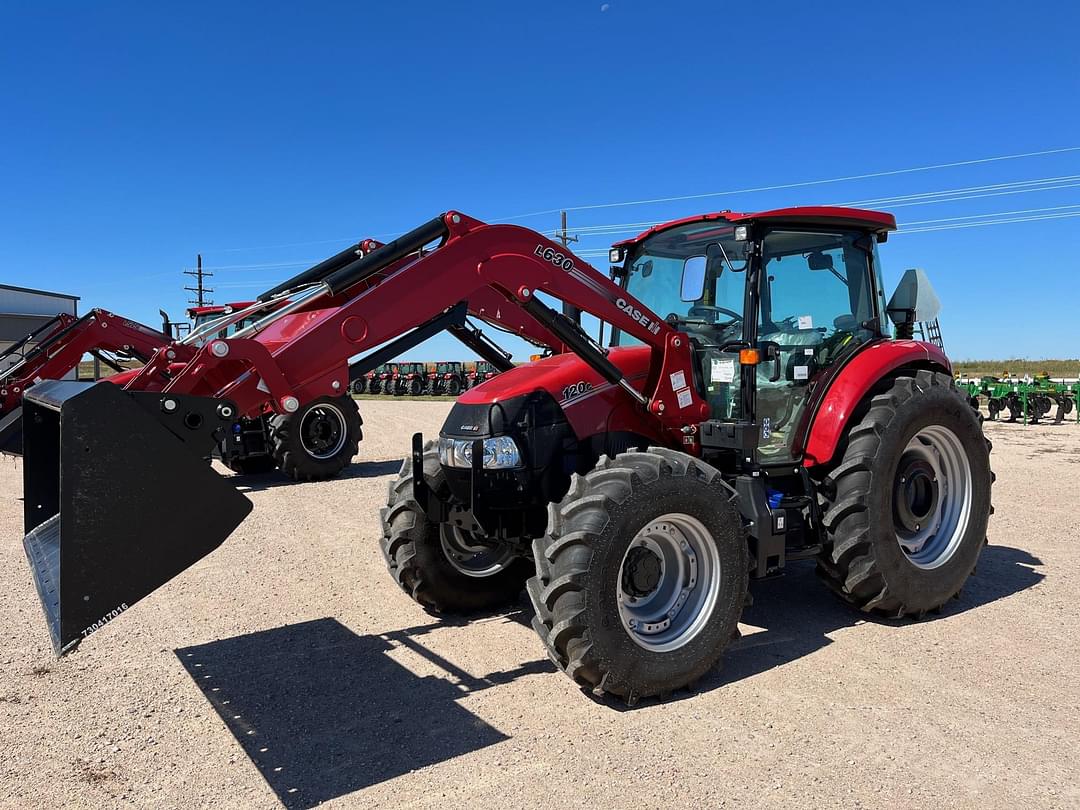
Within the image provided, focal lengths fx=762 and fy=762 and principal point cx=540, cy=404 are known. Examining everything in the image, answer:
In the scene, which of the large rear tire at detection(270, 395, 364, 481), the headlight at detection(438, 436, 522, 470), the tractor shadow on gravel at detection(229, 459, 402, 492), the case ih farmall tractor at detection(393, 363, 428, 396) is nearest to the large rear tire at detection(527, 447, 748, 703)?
the headlight at detection(438, 436, 522, 470)

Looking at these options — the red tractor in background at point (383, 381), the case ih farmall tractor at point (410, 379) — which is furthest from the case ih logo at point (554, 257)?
the red tractor in background at point (383, 381)

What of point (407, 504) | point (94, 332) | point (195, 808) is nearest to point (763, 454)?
point (407, 504)

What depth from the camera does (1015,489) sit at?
32.9ft

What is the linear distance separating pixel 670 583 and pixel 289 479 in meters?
8.47

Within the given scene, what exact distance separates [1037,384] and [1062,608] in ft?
59.1

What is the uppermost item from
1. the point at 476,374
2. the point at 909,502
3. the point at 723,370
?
the point at 476,374

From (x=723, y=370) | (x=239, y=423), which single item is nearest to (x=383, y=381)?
(x=239, y=423)

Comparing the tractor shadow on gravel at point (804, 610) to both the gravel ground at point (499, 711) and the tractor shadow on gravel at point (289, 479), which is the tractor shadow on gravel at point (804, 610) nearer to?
the gravel ground at point (499, 711)

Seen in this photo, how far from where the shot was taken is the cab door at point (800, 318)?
503cm

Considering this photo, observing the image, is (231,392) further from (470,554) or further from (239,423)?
(239,423)

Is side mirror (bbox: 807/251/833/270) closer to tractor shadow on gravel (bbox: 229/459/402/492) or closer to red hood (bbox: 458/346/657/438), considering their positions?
red hood (bbox: 458/346/657/438)

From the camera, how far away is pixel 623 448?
187 inches

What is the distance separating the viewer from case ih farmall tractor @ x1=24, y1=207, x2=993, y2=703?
3.21 metres

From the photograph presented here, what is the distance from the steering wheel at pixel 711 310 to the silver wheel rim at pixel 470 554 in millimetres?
2043
